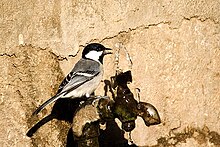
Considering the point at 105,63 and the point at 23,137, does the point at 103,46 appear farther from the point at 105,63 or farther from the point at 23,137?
the point at 23,137

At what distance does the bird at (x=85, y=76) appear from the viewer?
3197 mm

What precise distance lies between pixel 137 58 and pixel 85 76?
1.86 feet

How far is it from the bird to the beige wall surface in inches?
2.7

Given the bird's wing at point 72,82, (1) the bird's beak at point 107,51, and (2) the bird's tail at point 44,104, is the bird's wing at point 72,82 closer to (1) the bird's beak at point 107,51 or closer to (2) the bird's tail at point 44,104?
(2) the bird's tail at point 44,104

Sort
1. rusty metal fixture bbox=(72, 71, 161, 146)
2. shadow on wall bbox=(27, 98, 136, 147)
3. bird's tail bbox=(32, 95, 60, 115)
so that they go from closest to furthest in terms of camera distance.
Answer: rusty metal fixture bbox=(72, 71, 161, 146) < bird's tail bbox=(32, 95, 60, 115) < shadow on wall bbox=(27, 98, 136, 147)

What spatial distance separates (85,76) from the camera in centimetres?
365

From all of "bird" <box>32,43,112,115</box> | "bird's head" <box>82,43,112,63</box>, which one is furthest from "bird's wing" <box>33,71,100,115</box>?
"bird's head" <box>82,43,112,63</box>

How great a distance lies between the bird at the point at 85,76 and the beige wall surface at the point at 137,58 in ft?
0.23

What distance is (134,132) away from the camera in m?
3.14

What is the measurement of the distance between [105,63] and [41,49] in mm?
384

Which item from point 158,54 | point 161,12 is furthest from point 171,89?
point 161,12

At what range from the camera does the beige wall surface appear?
10.3 feet

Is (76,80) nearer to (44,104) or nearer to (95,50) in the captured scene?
(95,50)

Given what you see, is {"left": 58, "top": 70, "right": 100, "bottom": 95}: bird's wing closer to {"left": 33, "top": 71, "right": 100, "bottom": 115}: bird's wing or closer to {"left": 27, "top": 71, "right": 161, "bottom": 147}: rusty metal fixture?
{"left": 33, "top": 71, "right": 100, "bottom": 115}: bird's wing
